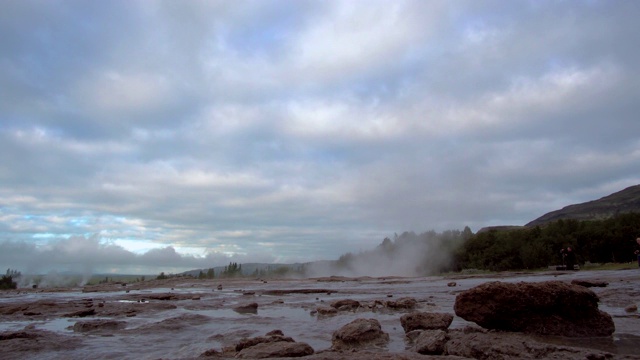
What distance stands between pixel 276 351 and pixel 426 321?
3626 millimetres

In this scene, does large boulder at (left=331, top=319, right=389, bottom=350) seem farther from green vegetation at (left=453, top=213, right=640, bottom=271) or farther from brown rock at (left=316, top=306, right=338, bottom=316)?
green vegetation at (left=453, top=213, right=640, bottom=271)

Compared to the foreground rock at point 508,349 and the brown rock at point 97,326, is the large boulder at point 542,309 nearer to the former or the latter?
the foreground rock at point 508,349

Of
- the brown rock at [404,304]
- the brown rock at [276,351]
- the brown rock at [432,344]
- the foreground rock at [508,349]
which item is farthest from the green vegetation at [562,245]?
the brown rock at [276,351]

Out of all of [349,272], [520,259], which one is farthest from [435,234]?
[520,259]

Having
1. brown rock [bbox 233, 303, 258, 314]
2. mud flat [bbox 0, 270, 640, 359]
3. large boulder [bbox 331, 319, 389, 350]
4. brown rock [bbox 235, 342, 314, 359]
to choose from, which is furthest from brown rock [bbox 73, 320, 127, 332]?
large boulder [bbox 331, 319, 389, 350]

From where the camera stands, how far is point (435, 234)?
306 feet

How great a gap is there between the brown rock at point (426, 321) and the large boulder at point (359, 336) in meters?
0.75

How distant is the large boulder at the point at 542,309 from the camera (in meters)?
7.80

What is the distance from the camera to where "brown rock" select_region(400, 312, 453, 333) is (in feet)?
28.0

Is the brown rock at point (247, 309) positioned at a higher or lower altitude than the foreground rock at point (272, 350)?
lower

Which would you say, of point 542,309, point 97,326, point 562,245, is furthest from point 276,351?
point 562,245

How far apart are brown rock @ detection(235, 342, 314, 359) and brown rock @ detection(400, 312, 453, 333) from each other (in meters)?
3.01

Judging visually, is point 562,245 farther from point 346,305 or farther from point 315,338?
point 315,338

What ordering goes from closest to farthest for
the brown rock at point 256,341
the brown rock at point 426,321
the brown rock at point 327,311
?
1. the brown rock at point 256,341
2. the brown rock at point 426,321
3. the brown rock at point 327,311
